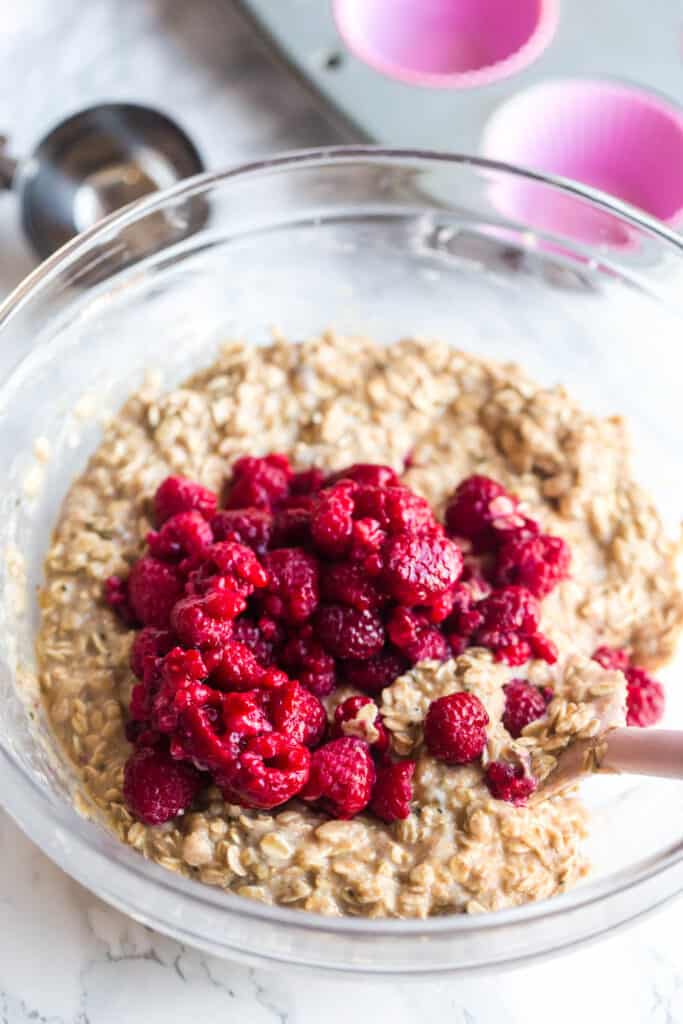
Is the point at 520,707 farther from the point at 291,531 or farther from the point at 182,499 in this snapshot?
the point at 182,499

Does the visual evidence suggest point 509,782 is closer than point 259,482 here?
Yes

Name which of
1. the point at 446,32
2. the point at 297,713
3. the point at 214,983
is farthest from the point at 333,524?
the point at 446,32

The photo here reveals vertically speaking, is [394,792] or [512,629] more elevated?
[512,629]

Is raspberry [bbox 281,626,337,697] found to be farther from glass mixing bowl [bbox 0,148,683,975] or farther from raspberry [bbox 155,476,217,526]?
glass mixing bowl [bbox 0,148,683,975]

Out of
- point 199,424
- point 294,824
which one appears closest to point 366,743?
point 294,824

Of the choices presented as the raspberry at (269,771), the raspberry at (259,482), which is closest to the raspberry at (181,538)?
the raspberry at (259,482)

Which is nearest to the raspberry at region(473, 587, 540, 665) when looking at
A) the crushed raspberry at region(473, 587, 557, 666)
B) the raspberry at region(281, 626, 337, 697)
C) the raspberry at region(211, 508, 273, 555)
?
the crushed raspberry at region(473, 587, 557, 666)

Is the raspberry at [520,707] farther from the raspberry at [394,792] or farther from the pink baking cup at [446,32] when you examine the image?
the pink baking cup at [446,32]
